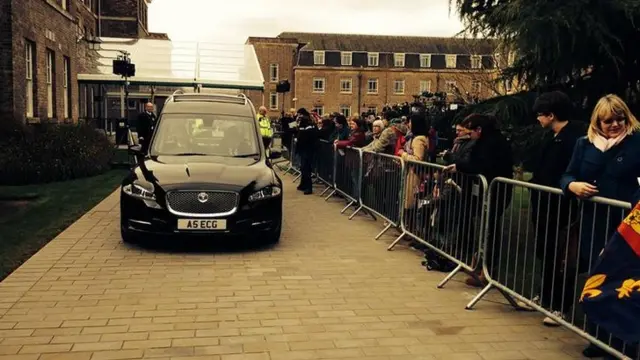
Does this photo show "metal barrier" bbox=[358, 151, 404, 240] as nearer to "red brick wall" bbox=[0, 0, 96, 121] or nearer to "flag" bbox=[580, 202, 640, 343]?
"flag" bbox=[580, 202, 640, 343]

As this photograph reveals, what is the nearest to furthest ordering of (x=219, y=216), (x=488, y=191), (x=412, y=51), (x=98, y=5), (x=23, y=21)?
(x=488, y=191) < (x=219, y=216) < (x=23, y=21) < (x=98, y=5) < (x=412, y=51)

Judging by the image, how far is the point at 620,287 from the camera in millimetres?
3465

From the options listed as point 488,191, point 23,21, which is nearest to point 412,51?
point 23,21

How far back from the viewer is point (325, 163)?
1390cm

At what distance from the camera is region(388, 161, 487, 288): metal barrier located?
6.12 metres

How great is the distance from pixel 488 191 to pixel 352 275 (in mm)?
1800

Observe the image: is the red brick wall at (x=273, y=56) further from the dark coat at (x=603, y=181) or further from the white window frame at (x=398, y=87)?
the dark coat at (x=603, y=181)

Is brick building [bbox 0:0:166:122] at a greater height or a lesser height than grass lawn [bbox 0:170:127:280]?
greater

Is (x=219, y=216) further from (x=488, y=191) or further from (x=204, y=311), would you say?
(x=488, y=191)

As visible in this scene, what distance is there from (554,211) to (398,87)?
74669mm

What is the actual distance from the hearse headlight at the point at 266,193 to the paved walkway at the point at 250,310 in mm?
683

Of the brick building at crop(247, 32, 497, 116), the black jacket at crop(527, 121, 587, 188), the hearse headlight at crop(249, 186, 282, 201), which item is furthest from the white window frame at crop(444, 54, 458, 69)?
the black jacket at crop(527, 121, 587, 188)

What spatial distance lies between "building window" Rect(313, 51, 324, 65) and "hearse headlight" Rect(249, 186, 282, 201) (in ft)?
228

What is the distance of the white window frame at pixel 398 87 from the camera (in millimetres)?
77938
